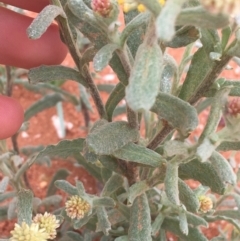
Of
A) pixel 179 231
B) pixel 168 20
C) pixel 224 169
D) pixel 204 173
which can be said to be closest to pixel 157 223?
pixel 179 231

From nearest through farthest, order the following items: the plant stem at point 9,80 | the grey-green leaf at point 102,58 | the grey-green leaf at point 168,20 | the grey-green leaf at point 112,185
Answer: the grey-green leaf at point 168,20
the grey-green leaf at point 102,58
the grey-green leaf at point 112,185
the plant stem at point 9,80

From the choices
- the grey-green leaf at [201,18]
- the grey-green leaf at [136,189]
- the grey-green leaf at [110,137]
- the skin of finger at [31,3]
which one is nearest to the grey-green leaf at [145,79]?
the grey-green leaf at [201,18]

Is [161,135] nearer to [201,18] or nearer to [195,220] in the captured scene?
[195,220]

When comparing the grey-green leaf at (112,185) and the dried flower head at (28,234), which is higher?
the dried flower head at (28,234)

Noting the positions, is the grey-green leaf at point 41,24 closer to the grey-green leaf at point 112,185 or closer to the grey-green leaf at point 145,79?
the grey-green leaf at point 145,79

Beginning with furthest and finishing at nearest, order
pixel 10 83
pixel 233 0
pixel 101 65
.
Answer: pixel 10 83
pixel 101 65
pixel 233 0

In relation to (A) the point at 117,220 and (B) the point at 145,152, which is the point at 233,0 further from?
(A) the point at 117,220

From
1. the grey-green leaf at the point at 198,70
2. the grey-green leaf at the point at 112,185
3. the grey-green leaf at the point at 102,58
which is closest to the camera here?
the grey-green leaf at the point at 102,58

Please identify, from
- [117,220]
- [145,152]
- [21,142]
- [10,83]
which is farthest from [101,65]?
[21,142]

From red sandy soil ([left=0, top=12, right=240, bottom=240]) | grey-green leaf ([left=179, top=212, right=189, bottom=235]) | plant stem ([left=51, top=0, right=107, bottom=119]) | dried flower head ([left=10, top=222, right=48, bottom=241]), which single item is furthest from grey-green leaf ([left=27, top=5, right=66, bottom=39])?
red sandy soil ([left=0, top=12, right=240, bottom=240])
